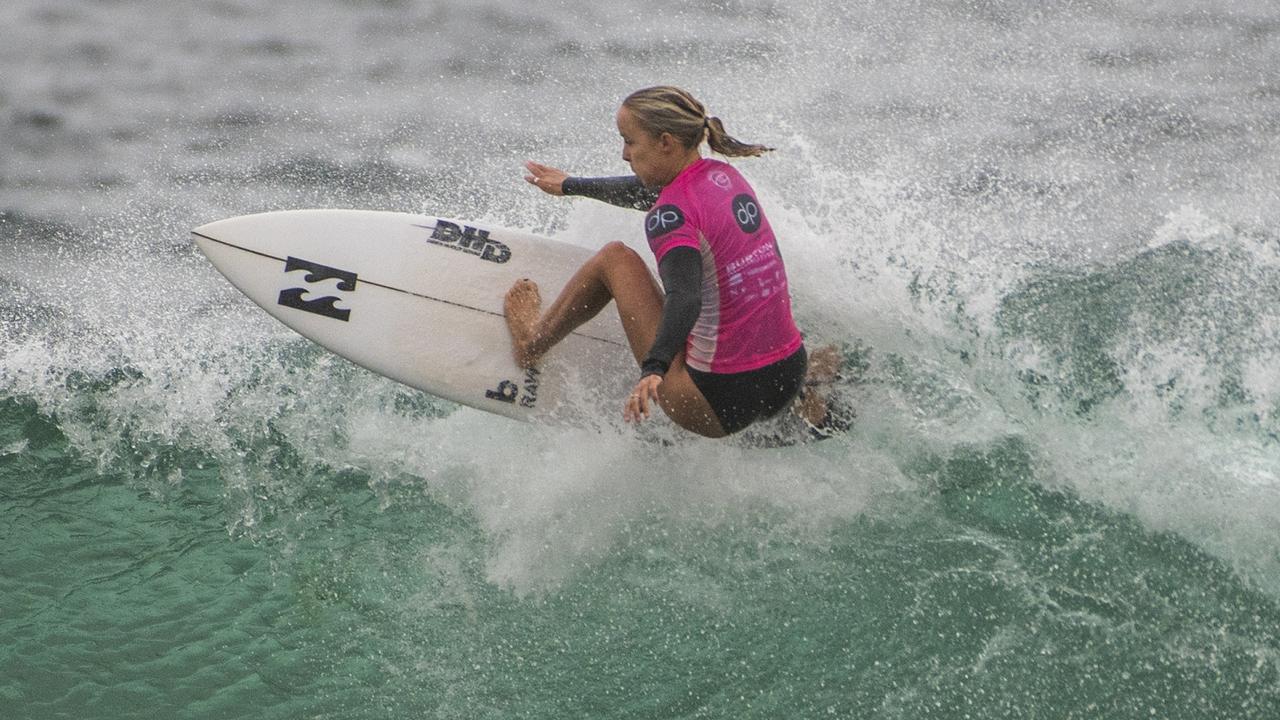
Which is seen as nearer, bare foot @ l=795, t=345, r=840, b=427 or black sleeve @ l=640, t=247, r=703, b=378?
black sleeve @ l=640, t=247, r=703, b=378

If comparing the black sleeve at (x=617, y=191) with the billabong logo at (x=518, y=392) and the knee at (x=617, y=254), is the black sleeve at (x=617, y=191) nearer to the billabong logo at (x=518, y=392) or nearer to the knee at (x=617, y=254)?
the knee at (x=617, y=254)

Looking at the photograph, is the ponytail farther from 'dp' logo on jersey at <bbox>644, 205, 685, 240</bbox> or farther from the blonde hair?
'dp' logo on jersey at <bbox>644, 205, 685, 240</bbox>

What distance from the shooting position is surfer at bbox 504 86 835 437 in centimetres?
367

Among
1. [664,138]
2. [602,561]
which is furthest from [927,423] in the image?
[664,138]

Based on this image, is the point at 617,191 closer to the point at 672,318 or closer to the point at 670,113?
the point at 670,113

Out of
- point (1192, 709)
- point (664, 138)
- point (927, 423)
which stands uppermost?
point (664, 138)

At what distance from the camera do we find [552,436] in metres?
4.64

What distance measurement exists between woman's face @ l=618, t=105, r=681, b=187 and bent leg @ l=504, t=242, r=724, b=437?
337mm

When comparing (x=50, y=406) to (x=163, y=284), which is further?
(x=163, y=284)

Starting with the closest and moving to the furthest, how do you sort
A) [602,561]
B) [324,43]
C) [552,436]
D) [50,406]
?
[602,561]
[552,436]
[50,406]
[324,43]

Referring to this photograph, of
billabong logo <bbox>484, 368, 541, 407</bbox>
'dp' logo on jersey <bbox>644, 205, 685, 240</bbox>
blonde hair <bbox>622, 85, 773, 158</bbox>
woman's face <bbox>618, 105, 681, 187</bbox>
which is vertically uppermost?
blonde hair <bbox>622, 85, 773, 158</bbox>

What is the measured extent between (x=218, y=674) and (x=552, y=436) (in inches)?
54.5

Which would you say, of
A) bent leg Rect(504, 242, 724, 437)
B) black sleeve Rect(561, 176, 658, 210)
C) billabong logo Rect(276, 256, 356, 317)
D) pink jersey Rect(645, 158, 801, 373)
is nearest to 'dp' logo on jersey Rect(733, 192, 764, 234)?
pink jersey Rect(645, 158, 801, 373)

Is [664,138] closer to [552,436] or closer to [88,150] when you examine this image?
[552,436]
